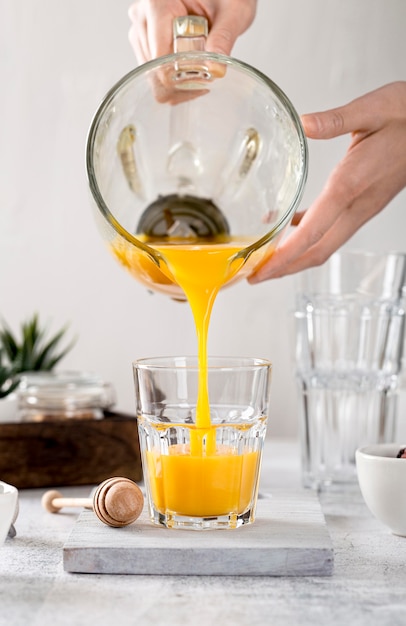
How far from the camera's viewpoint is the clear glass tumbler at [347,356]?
3.57 ft

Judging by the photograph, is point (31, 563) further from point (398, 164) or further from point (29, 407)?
point (398, 164)

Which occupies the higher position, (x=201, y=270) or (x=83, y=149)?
(x=83, y=149)

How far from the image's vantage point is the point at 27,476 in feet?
3.68

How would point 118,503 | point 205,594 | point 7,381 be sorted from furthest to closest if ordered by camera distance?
point 7,381 → point 118,503 → point 205,594

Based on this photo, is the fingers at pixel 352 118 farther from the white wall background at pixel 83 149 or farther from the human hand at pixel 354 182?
the white wall background at pixel 83 149

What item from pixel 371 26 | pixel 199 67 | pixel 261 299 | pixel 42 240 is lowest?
pixel 261 299

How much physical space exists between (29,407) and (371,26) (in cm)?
105

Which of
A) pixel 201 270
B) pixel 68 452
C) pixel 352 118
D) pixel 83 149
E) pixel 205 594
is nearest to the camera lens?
pixel 205 594

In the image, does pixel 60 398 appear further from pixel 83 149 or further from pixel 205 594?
pixel 83 149

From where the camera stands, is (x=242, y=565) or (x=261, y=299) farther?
(x=261, y=299)

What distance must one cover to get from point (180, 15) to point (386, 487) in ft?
2.02

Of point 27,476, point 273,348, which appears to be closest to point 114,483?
point 27,476

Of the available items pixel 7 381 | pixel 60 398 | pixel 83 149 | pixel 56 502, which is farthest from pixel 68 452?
pixel 83 149

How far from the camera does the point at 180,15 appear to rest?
1086 millimetres
